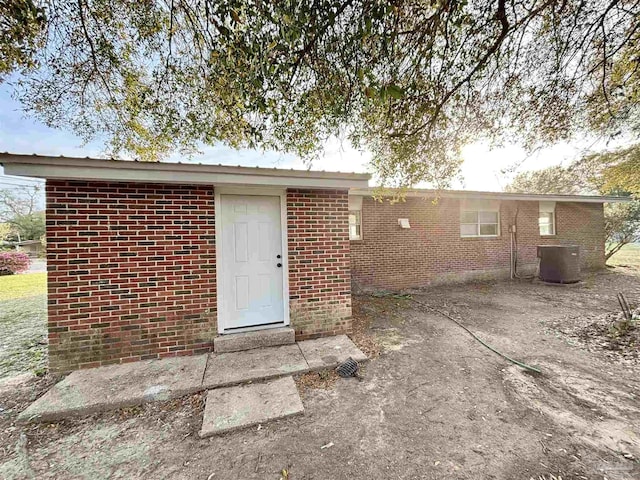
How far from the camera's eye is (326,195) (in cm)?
413

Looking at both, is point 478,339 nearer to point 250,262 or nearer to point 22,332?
point 250,262

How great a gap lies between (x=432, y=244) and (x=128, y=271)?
→ 7.93 m

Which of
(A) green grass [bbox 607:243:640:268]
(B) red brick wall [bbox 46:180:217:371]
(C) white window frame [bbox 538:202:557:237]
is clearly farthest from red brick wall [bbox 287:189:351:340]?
(A) green grass [bbox 607:243:640:268]

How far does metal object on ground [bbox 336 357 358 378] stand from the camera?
10.1ft

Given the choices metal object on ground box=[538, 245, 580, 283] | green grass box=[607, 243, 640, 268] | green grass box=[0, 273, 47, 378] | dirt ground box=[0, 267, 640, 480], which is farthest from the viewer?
green grass box=[607, 243, 640, 268]

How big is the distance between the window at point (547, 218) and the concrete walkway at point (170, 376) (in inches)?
414

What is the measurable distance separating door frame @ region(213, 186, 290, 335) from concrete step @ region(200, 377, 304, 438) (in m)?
1.08

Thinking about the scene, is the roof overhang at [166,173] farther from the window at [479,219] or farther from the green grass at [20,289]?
the green grass at [20,289]

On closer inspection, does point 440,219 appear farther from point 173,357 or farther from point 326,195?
point 173,357

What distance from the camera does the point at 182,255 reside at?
3.54 metres

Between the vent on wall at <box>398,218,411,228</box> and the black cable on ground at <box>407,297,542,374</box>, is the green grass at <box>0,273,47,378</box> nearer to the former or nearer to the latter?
the black cable on ground at <box>407,297,542,374</box>

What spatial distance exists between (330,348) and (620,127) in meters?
6.84

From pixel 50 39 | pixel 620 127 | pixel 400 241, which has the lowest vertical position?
pixel 400 241

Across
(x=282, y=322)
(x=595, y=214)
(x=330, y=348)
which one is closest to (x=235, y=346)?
(x=282, y=322)
